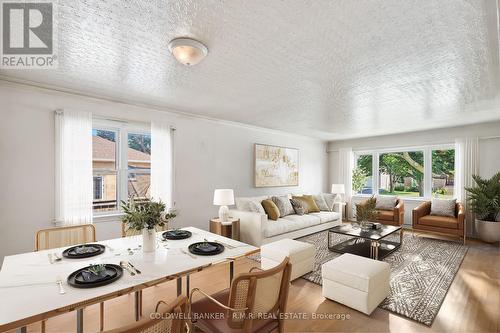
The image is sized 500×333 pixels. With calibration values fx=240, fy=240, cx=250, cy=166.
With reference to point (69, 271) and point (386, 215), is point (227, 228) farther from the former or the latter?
point (386, 215)

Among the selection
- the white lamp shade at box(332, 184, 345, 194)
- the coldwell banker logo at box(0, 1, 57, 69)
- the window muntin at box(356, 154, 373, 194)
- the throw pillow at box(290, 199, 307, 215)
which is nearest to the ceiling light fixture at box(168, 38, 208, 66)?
the coldwell banker logo at box(0, 1, 57, 69)

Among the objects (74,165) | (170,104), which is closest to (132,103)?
(170,104)

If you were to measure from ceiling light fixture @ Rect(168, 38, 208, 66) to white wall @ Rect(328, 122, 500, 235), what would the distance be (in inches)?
241

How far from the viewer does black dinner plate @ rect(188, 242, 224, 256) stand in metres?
1.91

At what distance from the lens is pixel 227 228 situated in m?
4.01

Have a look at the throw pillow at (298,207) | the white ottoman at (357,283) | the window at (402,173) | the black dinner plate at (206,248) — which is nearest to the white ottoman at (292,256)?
the white ottoman at (357,283)

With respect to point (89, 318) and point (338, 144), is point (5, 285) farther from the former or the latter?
point (338, 144)

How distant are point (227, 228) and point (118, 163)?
206 cm

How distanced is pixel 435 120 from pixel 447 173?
181 centimetres

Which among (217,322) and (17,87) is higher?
(17,87)

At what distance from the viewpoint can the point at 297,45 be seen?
208 centimetres

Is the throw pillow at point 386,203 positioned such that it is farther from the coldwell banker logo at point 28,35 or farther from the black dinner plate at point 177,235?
the coldwell banker logo at point 28,35

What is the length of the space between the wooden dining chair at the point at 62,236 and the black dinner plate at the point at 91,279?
38.8 inches

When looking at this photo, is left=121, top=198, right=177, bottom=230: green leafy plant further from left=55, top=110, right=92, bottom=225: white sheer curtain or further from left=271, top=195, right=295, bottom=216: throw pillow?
left=271, top=195, right=295, bottom=216: throw pillow
